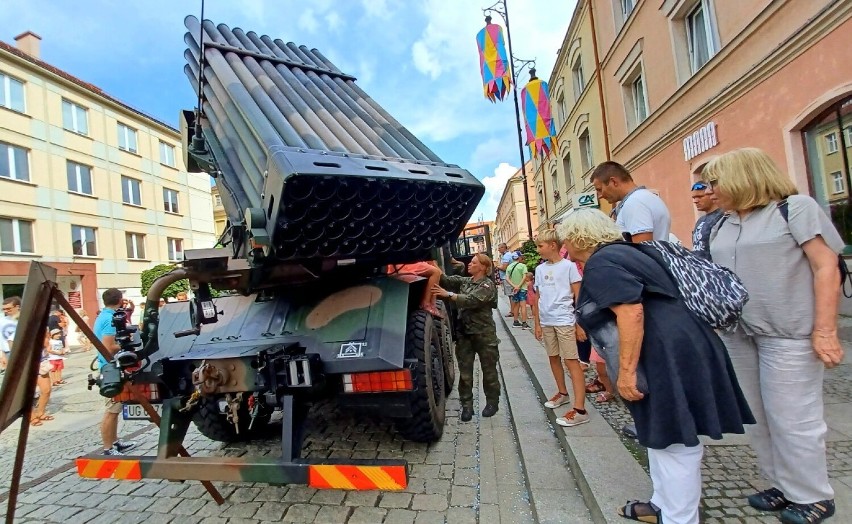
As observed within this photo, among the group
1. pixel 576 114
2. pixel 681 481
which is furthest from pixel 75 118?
pixel 681 481

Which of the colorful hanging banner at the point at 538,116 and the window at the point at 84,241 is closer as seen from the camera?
the colorful hanging banner at the point at 538,116

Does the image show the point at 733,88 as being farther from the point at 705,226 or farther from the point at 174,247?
the point at 174,247

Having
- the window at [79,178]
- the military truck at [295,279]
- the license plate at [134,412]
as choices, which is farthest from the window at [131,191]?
the license plate at [134,412]

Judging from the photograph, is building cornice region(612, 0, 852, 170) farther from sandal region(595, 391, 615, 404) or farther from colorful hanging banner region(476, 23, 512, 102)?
sandal region(595, 391, 615, 404)

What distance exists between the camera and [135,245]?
76.1 ft

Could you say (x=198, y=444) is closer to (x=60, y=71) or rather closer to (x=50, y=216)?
(x=50, y=216)

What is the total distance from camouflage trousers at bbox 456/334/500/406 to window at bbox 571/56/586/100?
608 inches

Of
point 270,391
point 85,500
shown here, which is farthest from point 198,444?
point 270,391

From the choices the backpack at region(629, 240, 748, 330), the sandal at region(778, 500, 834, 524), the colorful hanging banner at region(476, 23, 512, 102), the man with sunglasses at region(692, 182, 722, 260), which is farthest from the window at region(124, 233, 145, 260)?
the sandal at region(778, 500, 834, 524)

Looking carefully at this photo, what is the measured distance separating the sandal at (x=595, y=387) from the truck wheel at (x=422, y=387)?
1640 millimetres

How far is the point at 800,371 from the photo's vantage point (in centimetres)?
205

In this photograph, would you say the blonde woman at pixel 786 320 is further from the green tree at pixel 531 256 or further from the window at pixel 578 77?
the window at pixel 578 77

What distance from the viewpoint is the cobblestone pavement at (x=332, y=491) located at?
2.86m

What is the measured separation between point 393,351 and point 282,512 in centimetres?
127
